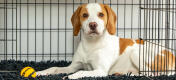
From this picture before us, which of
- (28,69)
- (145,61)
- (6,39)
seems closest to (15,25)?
(6,39)

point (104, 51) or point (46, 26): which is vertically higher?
point (46, 26)

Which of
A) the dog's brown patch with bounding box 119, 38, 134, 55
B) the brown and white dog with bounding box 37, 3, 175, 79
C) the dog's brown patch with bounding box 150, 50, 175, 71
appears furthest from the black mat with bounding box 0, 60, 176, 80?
the dog's brown patch with bounding box 119, 38, 134, 55

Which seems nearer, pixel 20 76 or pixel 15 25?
pixel 20 76

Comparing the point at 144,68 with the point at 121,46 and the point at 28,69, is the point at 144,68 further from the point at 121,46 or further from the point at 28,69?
the point at 28,69

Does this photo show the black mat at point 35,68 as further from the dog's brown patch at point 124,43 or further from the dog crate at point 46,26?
the dog's brown patch at point 124,43

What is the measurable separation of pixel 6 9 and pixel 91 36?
1.43m

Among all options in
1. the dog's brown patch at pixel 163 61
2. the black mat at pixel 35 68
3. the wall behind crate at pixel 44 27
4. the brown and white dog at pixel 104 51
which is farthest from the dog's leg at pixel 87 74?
the wall behind crate at pixel 44 27

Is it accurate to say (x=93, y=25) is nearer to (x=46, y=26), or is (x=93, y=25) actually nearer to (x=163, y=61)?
(x=163, y=61)

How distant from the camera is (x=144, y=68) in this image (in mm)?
3338

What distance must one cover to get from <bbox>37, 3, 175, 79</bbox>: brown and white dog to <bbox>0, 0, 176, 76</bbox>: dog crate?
768 mm

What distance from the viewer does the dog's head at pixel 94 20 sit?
3182mm

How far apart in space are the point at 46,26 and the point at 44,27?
0.03 m

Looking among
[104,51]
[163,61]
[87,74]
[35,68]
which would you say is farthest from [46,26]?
[163,61]

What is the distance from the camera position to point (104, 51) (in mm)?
3426
